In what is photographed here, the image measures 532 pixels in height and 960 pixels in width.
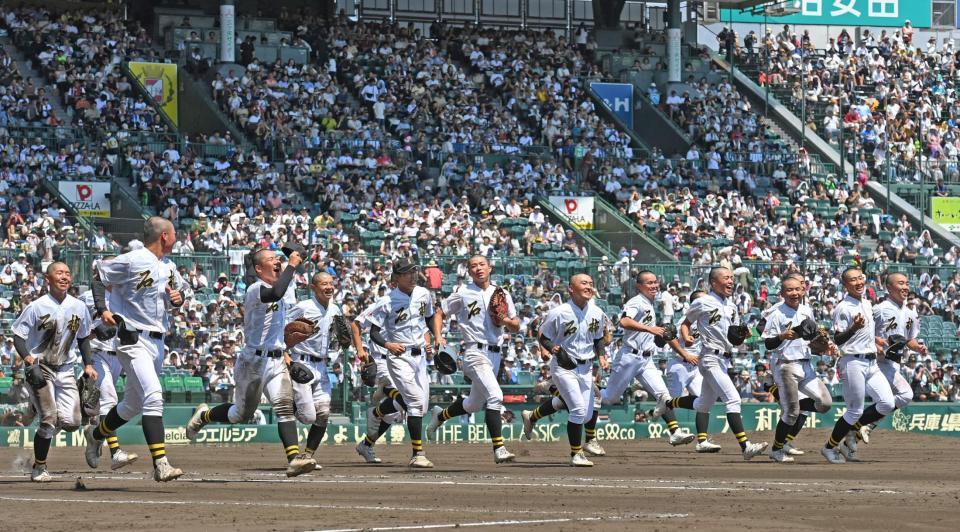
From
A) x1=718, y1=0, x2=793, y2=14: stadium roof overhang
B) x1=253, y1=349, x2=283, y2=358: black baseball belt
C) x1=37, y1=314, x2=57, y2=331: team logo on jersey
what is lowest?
x1=253, y1=349, x2=283, y2=358: black baseball belt

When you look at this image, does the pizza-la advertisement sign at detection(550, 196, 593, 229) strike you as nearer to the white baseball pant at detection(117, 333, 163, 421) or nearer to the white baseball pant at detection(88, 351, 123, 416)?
the white baseball pant at detection(88, 351, 123, 416)

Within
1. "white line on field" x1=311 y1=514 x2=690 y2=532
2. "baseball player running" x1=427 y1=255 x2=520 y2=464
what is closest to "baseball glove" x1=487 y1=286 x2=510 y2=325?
"baseball player running" x1=427 y1=255 x2=520 y2=464

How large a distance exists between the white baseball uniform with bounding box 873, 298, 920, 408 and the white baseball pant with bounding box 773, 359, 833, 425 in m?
0.82

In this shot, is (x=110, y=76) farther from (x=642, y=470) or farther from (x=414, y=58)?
(x=642, y=470)

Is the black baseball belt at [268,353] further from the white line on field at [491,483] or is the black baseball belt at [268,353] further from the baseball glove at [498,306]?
the baseball glove at [498,306]

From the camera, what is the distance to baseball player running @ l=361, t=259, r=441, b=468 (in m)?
16.4

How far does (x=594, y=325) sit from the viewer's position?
1705 cm

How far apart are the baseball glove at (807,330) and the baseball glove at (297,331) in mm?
5511

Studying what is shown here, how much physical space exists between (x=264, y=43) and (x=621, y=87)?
435 inches

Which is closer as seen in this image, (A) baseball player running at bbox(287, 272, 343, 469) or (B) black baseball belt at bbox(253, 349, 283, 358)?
(B) black baseball belt at bbox(253, 349, 283, 358)

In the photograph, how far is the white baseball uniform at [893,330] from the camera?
60.5ft

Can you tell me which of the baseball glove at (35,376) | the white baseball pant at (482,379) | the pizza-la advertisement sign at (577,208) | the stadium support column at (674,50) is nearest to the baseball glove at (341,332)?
the white baseball pant at (482,379)

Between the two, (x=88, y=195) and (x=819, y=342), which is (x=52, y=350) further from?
(x=88, y=195)

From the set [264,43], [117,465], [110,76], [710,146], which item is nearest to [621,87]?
[710,146]
